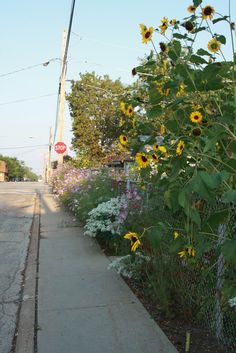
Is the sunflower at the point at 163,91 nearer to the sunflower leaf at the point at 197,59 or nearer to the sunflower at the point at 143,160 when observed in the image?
the sunflower leaf at the point at 197,59

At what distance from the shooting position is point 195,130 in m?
2.61

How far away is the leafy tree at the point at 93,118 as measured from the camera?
29.5 m

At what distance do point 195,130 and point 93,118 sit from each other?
27736 millimetres

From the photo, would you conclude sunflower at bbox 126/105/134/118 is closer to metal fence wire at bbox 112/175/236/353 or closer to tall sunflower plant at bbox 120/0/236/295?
tall sunflower plant at bbox 120/0/236/295

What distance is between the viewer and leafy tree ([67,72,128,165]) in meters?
29.5

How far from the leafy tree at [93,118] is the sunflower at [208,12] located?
86.7 ft

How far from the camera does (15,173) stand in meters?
139

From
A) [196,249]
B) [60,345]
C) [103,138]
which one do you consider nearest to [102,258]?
[60,345]

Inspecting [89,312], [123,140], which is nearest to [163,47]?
[123,140]

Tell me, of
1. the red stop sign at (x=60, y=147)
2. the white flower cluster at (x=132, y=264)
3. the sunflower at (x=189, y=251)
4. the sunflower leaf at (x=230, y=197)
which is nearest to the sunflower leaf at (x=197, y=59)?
the sunflower leaf at (x=230, y=197)

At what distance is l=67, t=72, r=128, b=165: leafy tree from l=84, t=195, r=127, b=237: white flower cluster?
22118 mm

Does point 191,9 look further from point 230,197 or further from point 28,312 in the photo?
point 28,312

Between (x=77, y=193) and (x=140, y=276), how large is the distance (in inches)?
242

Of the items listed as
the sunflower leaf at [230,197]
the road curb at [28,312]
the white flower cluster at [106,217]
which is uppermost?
the sunflower leaf at [230,197]
